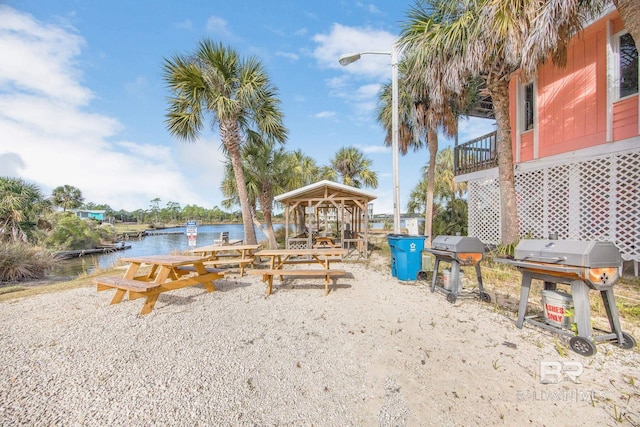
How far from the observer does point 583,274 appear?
255 cm

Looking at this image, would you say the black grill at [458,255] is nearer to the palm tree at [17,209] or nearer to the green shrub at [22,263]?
the green shrub at [22,263]

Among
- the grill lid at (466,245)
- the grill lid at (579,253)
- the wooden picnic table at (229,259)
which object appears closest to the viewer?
the grill lid at (579,253)

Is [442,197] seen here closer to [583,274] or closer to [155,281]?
[583,274]

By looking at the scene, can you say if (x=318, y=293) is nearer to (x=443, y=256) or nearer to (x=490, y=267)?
(x=443, y=256)

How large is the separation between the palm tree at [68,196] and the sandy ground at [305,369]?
195 ft

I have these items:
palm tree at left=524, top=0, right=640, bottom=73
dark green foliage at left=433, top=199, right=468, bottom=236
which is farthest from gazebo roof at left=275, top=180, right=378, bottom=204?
dark green foliage at left=433, top=199, right=468, bottom=236

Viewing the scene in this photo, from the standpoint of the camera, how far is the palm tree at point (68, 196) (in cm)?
4595

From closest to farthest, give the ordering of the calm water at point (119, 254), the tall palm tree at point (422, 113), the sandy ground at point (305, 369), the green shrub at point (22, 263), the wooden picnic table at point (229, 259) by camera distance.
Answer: the sandy ground at point (305, 369), the wooden picnic table at point (229, 259), the green shrub at point (22, 263), the tall palm tree at point (422, 113), the calm water at point (119, 254)

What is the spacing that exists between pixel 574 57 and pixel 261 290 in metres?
10.6

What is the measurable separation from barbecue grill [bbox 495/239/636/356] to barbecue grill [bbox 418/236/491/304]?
1134mm

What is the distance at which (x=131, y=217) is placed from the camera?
375 ft

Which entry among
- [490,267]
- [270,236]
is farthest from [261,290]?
[270,236]

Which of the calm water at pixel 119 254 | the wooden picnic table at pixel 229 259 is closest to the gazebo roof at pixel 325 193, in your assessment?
the wooden picnic table at pixel 229 259

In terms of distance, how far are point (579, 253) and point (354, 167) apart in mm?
19979
